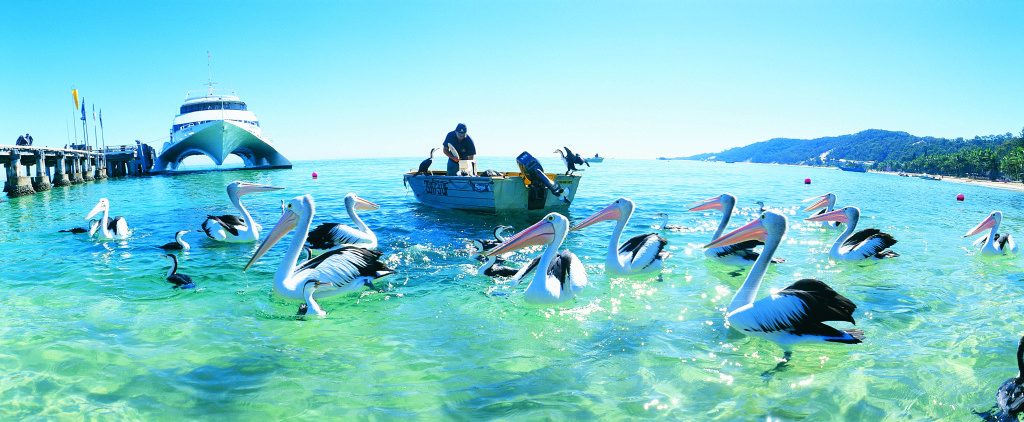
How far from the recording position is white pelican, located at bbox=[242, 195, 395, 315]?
5.54 m

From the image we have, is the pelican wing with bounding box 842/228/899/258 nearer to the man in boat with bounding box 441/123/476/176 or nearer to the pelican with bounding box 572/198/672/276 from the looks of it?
the pelican with bounding box 572/198/672/276

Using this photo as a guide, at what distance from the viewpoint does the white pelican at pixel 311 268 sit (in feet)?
18.2

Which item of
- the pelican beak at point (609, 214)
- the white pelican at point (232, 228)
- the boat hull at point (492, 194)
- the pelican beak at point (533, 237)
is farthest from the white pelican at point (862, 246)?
the white pelican at point (232, 228)

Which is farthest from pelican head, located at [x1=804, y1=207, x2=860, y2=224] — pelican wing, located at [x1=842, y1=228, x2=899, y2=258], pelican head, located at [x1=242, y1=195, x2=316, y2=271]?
pelican head, located at [x1=242, y1=195, x2=316, y2=271]

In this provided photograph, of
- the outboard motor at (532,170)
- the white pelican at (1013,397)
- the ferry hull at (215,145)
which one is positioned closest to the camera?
the white pelican at (1013,397)

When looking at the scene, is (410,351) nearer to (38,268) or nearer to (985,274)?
(38,268)

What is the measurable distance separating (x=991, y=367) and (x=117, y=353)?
7531 millimetres

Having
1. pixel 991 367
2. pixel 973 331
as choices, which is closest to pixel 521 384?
pixel 991 367

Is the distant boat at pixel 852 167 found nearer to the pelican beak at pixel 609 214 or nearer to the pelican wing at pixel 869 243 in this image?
the pelican wing at pixel 869 243

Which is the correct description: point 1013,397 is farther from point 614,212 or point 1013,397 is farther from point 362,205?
point 362,205

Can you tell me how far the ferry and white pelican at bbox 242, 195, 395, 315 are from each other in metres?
43.6

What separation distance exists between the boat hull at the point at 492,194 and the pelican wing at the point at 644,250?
600cm

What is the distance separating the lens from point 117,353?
4.36m

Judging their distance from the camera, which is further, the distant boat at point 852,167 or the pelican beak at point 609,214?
the distant boat at point 852,167
